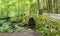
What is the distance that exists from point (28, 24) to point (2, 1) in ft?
12.3

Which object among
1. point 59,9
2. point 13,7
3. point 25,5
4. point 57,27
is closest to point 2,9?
point 13,7

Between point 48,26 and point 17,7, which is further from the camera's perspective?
point 17,7

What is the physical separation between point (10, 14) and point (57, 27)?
613 cm

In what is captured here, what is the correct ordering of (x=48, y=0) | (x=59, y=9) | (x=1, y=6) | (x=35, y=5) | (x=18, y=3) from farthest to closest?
(x=59, y=9) < (x=48, y=0) < (x=35, y=5) < (x=18, y=3) < (x=1, y=6)

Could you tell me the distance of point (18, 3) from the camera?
1236cm

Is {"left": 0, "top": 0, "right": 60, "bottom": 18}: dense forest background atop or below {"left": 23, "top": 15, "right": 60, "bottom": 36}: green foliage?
atop

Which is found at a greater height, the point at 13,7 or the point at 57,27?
the point at 13,7

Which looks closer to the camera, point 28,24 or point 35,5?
point 28,24

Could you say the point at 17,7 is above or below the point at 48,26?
above

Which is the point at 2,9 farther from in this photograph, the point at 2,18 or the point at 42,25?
the point at 42,25

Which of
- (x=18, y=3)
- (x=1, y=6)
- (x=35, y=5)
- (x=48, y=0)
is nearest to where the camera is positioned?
(x=1, y=6)

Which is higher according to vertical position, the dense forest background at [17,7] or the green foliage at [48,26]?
the dense forest background at [17,7]

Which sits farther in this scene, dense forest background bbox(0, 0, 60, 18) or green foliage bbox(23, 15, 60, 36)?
dense forest background bbox(0, 0, 60, 18)

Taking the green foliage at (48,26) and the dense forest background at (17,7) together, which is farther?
the dense forest background at (17,7)
